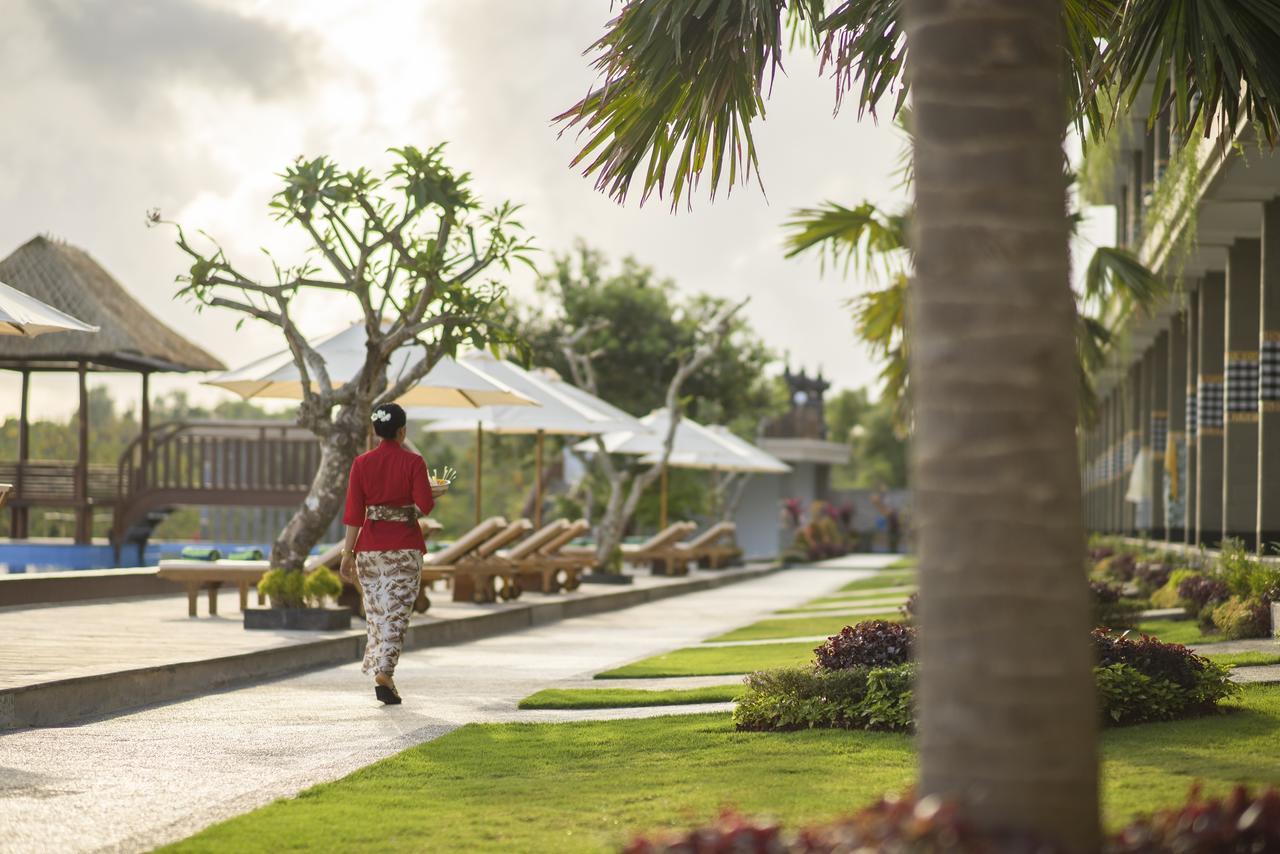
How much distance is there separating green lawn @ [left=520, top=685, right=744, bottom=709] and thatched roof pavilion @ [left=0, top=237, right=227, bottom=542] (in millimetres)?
18115

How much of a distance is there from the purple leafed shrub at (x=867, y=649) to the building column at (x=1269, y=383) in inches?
338

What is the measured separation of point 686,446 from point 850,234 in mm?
12287

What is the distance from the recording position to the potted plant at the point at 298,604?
12828 millimetres

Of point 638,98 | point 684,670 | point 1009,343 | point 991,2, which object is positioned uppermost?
point 638,98

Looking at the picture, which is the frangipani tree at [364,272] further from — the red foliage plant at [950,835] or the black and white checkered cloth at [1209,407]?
the red foliage plant at [950,835]

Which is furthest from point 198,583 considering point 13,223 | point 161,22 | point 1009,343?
point 13,223

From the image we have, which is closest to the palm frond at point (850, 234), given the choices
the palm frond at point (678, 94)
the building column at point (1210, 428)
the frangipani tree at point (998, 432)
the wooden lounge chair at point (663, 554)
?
the building column at point (1210, 428)

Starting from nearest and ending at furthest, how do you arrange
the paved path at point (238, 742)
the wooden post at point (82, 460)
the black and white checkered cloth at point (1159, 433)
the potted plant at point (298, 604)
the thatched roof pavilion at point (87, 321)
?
the paved path at point (238, 742)
the potted plant at point (298, 604)
the wooden post at point (82, 460)
the thatched roof pavilion at point (87, 321)
the black and white checkered cloth at point (1159, 433)

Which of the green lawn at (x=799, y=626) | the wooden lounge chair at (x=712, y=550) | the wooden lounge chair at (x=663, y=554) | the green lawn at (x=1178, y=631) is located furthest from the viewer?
the wooden lounge chair at (x=712, y=550)

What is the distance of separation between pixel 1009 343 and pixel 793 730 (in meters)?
4.24

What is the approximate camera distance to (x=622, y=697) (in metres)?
9.08

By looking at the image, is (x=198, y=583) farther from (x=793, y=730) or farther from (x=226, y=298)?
(x=793, y=730)

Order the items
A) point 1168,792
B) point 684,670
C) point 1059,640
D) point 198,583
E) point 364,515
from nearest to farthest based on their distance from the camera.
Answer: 1. point 1059,640
2. point 1168,792
3. point 364,515
4. point 684,670
5. point 198,583

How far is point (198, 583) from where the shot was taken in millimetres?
14695
